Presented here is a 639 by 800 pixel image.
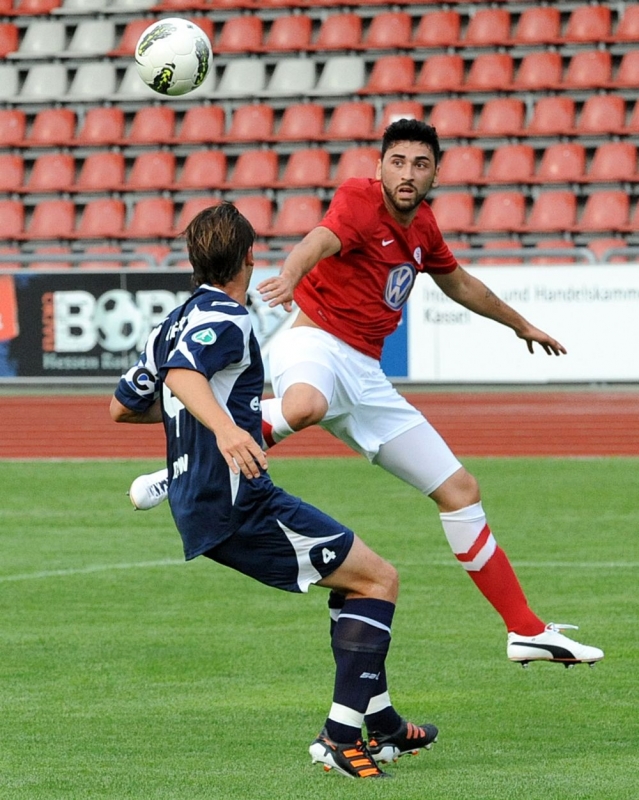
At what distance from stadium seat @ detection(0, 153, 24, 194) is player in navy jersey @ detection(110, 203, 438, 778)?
17.0 metres

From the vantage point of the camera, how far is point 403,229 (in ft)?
20.2

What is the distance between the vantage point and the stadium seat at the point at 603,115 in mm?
19375

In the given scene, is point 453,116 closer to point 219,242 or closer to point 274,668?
point 274,668

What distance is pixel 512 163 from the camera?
767 inches

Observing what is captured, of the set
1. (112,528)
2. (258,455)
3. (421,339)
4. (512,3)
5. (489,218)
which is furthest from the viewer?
(512,3)

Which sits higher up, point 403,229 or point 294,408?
point 403,229

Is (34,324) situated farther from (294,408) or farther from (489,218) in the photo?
(294,408)

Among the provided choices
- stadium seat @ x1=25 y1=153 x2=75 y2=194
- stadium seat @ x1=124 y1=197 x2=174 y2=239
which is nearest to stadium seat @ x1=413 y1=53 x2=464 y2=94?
stadium seat @ x1=124 y1=197 x2=174 y2=239

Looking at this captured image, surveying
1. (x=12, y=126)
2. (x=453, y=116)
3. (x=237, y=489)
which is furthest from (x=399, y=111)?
(x=237, y=489)

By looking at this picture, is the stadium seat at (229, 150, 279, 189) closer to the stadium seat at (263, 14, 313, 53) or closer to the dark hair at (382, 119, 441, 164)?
the stadium seat at (263, 14, 313, 53)

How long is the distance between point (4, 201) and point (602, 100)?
8001 millimetres

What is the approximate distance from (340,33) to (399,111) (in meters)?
1.74

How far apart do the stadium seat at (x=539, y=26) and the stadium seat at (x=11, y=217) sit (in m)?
6.92

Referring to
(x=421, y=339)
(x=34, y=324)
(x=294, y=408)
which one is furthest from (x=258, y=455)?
(x=34, y=324)
